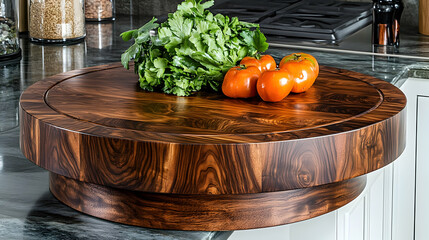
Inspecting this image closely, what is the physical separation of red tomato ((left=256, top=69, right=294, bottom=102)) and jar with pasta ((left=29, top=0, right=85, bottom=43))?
0.96m

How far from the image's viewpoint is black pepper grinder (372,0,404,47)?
1.66 meters

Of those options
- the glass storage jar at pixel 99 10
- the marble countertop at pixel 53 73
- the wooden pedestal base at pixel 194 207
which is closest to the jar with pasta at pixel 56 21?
the marble countertop at pixel 53 73

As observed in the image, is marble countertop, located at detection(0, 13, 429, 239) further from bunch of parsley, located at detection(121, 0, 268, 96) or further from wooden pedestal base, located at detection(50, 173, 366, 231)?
bunch of parsley, located at detection(121, 0, 268, 96)

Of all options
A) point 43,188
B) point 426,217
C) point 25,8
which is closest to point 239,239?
point 43,188

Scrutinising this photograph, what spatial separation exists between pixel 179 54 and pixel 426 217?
881 mm

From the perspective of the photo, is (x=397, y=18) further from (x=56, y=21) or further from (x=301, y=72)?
(x=56, y=21)

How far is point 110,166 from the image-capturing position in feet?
2.57

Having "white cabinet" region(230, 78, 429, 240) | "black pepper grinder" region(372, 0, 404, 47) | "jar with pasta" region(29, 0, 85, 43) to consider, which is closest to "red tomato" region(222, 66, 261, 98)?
"white cabinet" region(230, 78, 429, 240)

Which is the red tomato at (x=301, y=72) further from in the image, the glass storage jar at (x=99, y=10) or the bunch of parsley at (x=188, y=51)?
the glass storage jar at (x=99, y=10)

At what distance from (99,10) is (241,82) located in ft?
4.61

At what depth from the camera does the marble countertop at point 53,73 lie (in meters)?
0.78

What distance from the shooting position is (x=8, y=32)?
167 centimetres

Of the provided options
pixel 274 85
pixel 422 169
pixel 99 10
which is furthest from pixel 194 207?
pixel 99 10

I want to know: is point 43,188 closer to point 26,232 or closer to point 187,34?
point 26,232
